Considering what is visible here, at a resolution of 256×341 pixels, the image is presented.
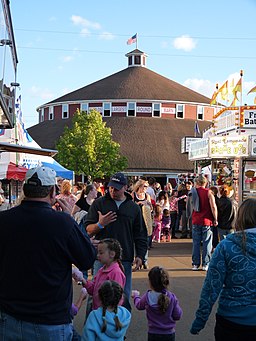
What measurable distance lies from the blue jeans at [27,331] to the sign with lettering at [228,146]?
13.0 m

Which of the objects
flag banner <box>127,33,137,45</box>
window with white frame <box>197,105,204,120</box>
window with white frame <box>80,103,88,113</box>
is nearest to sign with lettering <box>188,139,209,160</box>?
window with white frame <box>80,103,88,113</box>

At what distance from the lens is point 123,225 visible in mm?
5816

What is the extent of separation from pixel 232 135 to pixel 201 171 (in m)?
3.30

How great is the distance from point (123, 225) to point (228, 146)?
11.0m

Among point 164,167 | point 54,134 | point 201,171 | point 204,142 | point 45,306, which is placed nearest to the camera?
point 45,306

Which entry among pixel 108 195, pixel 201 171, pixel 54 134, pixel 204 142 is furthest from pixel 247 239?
pixel 54 134

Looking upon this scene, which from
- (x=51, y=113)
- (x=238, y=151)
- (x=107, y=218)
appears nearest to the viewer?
(x=107, y=218)

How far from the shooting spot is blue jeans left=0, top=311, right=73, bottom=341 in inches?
124

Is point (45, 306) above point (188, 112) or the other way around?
the other way around

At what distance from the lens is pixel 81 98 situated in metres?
62.9

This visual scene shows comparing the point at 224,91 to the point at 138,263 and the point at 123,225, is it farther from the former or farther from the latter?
the point at 138,263

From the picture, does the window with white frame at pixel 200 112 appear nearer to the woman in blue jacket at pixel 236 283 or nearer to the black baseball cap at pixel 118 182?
the black baseball cap at pixel 118 182

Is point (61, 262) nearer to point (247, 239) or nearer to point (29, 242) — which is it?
point (29, 242)

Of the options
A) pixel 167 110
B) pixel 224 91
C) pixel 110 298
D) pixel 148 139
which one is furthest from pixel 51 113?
pixel 110 298
